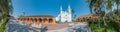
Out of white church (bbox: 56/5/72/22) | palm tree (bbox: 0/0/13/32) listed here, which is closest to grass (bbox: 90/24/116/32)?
palm tree (bbox: 0/0/13/32)

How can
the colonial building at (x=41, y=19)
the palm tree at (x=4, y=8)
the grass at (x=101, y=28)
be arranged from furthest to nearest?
the colonial building at (x=41, y=19) → the grass at (x=101, y=28) → the palm tree at (x=4, y=8)

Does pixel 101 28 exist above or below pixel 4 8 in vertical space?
below

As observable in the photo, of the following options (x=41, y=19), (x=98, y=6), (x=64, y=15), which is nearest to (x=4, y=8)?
(x=98, y=6)

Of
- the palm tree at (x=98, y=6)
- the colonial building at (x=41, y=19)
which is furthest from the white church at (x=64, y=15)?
the palm tree at (x=98, y=6)

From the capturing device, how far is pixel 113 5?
2542 centimetres

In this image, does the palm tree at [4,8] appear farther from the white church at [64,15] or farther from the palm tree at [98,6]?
the white church at [64,15]

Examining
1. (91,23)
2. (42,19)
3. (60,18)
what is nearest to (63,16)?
(60,18)

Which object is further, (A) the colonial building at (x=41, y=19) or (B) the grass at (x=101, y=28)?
(A) the colonial building at (x=41, y=19)

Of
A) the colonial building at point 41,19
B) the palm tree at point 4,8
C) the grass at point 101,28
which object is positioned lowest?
the grass at point 101,28

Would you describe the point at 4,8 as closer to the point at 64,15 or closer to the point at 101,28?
the point at 101,28

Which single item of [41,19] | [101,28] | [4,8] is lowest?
[101,28]

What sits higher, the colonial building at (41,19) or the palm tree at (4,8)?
the palm tree at (4,8)

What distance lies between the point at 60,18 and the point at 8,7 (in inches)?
2124

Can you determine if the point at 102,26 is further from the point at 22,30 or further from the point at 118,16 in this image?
the point at 22,30
